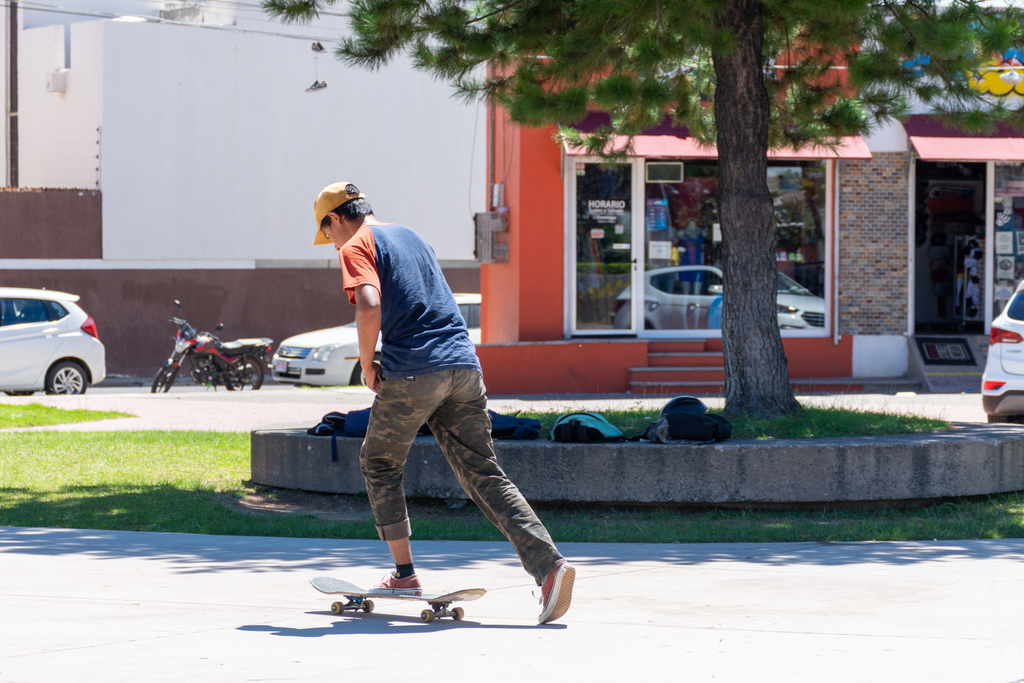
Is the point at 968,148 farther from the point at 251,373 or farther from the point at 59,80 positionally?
the point at 59,80

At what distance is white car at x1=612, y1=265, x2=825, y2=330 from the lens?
17219 mm

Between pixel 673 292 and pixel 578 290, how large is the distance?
1.46 meters

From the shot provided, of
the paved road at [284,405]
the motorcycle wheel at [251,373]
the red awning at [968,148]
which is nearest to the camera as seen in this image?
the paved road at [284,405]

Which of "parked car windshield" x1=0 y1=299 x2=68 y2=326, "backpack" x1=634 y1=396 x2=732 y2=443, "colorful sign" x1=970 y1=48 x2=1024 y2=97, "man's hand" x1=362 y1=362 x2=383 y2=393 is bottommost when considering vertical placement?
"backpack" x1=634 y1=396 x2=732 y2=443

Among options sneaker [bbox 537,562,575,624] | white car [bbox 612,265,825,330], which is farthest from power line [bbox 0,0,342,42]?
sneaker [bbox 537,562,575,624]

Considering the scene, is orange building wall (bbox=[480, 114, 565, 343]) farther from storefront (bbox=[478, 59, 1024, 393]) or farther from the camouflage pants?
the camouflage pants

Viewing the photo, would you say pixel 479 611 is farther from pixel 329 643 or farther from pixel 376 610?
pixel 329 643

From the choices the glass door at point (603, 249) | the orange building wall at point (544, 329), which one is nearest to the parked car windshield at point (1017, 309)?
the orange building wall at point (544, 329)

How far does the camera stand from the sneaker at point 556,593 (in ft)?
15.0

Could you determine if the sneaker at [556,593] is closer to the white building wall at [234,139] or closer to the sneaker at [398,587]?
the sneaker at [398,587]

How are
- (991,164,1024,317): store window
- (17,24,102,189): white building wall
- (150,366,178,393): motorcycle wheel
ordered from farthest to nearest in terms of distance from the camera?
1. (17,24,102,189): white building wall
2. (150,366,178,393): motorcycle wheel
3. (991,164,1024,317): store window

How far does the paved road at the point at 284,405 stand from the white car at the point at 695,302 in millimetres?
1830

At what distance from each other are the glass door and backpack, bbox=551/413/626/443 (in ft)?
30.6

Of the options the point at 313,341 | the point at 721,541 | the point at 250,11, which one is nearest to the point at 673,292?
the point at 313,341
